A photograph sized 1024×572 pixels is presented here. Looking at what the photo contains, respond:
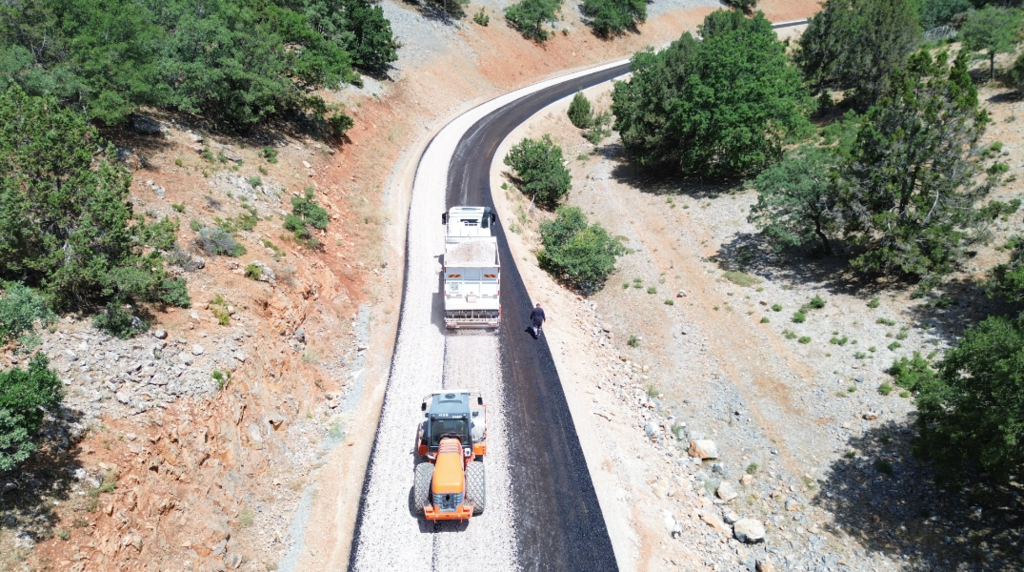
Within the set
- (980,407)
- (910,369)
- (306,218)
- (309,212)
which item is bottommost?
(910,369)

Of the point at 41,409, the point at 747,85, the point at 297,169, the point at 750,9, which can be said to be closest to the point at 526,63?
the point at 747,85

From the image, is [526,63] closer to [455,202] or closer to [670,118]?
[670,118]

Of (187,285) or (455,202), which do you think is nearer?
(187,285)

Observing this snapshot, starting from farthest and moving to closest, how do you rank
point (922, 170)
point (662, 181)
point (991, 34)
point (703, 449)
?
point (662, 181), point (991, 34), point (922, 170), point (703, 449)

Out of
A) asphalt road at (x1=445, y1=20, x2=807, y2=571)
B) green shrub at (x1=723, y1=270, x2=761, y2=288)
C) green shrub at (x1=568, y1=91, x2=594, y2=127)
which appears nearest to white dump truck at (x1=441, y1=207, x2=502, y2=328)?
asphalt road at (x1=445, y1=20, x2=807, y2=571)

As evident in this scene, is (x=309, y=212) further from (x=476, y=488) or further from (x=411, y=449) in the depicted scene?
(x=476, y=488)

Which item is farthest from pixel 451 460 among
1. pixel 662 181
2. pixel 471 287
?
pixel 662 181

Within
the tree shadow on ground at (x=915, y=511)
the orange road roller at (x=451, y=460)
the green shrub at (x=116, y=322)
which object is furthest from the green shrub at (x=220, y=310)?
the tree shadow on ground at (x=915, y=511)
